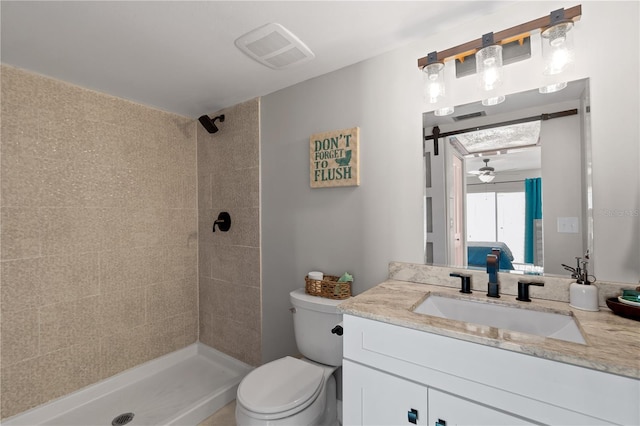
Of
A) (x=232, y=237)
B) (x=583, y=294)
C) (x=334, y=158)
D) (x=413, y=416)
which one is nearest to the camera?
(x=413, y=416)

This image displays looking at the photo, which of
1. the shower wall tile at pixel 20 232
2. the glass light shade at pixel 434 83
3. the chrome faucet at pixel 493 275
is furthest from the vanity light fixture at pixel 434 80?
the shower wall tile at pixel 20 232

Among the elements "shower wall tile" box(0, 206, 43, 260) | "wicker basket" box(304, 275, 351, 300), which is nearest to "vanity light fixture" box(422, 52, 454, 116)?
"wicker basket" box(304, 275, 351, 300)

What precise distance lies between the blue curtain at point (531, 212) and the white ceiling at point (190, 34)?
→ 31.7 inches

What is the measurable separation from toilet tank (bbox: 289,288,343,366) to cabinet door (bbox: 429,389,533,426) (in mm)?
647

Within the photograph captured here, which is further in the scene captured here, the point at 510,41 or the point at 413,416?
the point at 510,41

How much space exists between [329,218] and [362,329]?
0.87 meters

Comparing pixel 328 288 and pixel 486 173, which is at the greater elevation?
pixel 486 173

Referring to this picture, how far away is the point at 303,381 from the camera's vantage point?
1.38m

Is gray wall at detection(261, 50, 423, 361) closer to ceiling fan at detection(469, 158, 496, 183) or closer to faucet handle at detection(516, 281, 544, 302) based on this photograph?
ceiling fan at detection(469, 158, 496, 183)

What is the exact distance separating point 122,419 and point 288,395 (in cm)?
129

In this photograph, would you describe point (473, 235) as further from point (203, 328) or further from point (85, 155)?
point (85, 155)

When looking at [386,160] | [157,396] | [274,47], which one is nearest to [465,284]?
[386,160]

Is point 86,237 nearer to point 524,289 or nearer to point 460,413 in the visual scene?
point 460,413

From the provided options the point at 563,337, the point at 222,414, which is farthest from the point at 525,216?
the point at 222,414
